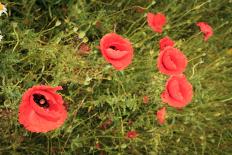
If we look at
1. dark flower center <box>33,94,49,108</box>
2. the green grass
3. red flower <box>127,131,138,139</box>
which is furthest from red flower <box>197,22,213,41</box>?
dark flower center <box>33,94,49,108</box>

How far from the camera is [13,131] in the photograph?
186 centimetres

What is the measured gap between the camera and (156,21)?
214cm

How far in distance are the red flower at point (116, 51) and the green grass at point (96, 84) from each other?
0.13 m

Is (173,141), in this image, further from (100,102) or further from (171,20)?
(171,20)

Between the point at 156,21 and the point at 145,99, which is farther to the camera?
the point at 156,21

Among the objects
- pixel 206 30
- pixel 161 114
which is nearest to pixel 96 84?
pixel 161 114

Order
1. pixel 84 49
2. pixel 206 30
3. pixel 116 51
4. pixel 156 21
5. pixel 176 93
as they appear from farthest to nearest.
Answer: pixel 206 30, pixel 156 21, pixel 84 49, pixel 176 93, pixel 116 51

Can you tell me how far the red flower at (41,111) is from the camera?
1513 mm

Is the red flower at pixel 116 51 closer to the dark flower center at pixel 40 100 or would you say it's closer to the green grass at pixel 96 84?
the green grass at pixel 96 84

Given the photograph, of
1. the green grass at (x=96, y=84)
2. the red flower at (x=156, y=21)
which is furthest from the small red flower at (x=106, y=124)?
the red flower at (x=156, y=21)

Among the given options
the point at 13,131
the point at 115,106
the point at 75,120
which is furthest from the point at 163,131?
the point at 13,131

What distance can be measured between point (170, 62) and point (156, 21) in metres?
0.41

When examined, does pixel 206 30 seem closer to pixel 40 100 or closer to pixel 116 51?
pixel 116 51

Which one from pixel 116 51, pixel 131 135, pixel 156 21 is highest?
pixel 156 21
